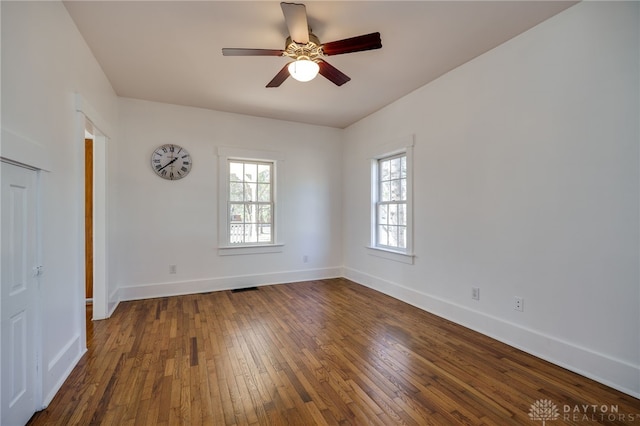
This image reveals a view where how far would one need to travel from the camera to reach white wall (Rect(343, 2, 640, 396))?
2.04 metres

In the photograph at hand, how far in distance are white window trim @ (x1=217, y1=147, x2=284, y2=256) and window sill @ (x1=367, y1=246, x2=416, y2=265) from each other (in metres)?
1.54

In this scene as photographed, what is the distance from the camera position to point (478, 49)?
285cm

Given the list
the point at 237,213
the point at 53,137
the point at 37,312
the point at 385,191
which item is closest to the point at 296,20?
the point at 53,137

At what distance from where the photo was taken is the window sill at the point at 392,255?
3.90 metres

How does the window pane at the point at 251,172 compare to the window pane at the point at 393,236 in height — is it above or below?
above

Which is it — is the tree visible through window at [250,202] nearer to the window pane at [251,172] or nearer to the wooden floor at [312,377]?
the window pane at [251,172]

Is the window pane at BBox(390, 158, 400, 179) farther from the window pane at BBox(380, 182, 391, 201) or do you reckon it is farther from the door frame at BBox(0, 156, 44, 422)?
the door frame at BBox(0, 156, 44, 422)

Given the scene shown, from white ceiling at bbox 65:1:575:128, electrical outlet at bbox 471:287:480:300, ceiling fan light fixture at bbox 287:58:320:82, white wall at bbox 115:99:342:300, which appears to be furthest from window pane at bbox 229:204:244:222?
electrical outlet at bbox 471:287:480:300

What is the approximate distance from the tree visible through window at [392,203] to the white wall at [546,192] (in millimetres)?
536

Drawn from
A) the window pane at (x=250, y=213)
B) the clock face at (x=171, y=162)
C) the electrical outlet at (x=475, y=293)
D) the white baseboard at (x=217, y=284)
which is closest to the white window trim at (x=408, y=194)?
the electrical outlet at (x=475, y=293)

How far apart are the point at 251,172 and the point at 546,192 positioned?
393cm

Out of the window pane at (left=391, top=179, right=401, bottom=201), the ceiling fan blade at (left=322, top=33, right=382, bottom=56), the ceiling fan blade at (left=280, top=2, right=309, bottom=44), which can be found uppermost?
the ceiling fan blade at (left=280, top=2, right=309, bottom=44)

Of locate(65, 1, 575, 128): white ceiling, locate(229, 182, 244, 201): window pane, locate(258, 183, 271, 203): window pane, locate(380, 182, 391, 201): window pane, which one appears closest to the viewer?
locate(65, 1, 575, 128): white ceiling

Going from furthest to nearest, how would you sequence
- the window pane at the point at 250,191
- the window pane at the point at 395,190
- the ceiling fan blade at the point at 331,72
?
the window pane at the point at 250,191 < the window pane at the point at 395,190 < the ceiling fan blade at the point at 331,72
